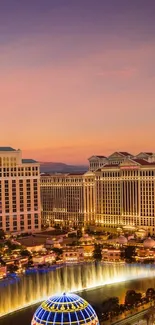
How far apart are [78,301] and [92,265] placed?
54.4 ft

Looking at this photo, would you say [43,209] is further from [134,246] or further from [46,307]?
[46,307]

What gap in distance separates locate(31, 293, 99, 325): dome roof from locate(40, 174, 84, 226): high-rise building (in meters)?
33.5

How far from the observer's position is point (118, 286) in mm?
24453

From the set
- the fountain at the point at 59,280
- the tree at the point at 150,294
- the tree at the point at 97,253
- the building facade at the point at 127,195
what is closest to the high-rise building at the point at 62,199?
the building facade at the point at 127,195

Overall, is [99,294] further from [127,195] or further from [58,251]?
[127,195]

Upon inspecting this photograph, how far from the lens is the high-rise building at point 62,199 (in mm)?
47469

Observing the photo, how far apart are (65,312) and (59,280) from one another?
12.9m

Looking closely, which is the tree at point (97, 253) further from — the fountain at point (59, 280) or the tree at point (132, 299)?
the tree at point (132, 299)

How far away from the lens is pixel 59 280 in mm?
25781

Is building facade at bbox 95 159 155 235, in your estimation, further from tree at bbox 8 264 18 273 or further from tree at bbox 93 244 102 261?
tree at bbox 8 264 18 273

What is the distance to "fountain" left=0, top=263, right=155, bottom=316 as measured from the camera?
22.2 meters

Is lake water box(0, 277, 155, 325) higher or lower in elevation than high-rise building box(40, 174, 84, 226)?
lower

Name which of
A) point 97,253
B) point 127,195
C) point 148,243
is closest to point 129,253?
point 97,253

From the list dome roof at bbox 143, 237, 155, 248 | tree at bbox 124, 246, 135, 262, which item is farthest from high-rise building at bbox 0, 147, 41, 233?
tree at bbox 124, 246, 135, 262
